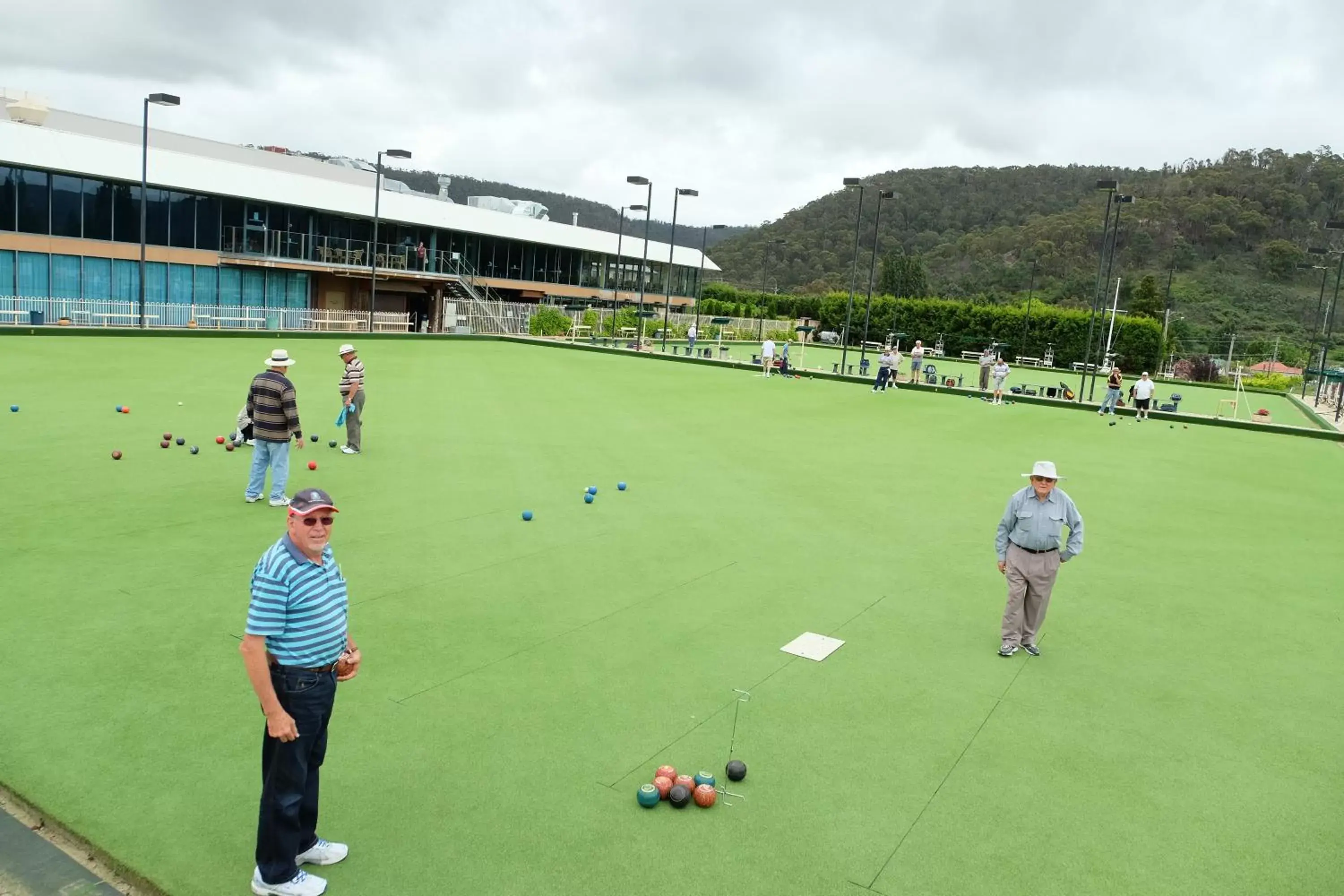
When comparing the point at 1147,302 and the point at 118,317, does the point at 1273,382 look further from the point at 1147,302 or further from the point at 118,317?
the point at 118,317

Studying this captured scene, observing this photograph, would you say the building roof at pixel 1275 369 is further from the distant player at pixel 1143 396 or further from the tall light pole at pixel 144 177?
the tall light pole at pixel 144 177

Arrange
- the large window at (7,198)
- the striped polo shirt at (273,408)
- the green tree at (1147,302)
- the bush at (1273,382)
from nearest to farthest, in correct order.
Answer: the striped polo shirt at (273,408) < the large window at (7,198) < the bush at (1273,382) < the green tree at (1147,302)

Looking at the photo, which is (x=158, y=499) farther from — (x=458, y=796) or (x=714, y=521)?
(x=458, y=796)

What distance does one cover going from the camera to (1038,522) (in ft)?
24.4

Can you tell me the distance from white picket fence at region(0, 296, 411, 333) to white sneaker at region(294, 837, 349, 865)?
32.6m

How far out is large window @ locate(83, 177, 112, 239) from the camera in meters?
37.9

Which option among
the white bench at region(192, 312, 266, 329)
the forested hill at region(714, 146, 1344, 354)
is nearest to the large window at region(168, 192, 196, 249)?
the white bench at region(192, 312, 266, 329)

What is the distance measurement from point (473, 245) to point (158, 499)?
48.4 metres

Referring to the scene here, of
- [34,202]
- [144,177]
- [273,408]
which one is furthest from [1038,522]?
[34,202]

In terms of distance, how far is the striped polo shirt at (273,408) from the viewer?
10039mm

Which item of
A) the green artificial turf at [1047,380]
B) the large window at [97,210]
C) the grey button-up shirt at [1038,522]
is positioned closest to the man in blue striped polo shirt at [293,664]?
the grey button-up shirt at [1038,522]

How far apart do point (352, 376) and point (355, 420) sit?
0.93 meters

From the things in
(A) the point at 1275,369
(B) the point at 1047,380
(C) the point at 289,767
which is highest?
(A) the point at 1275,369

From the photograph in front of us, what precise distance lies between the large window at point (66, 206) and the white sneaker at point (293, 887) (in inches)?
1610
